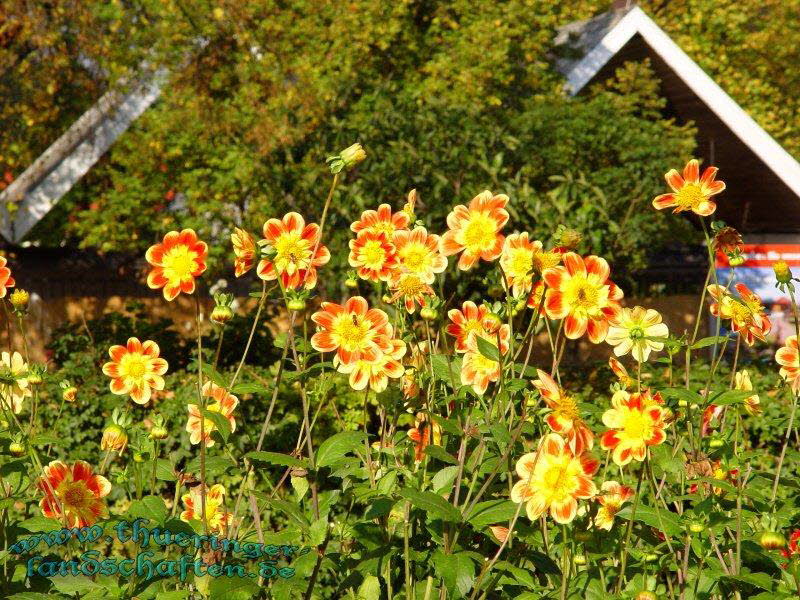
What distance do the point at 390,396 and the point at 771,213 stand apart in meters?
10.7

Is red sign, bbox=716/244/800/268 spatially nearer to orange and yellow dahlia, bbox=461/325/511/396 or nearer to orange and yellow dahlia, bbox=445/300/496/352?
orange and yellow dahlia, bbox=445/300/496/352

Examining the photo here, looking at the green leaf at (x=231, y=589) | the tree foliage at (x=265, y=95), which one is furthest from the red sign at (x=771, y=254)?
the green leaf at (x=231, y=589)

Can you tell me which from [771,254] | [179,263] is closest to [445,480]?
[179,263]

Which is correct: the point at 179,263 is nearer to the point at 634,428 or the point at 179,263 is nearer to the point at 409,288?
the point at 409,288

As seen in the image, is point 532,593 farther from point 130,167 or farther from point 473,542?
point 130,167

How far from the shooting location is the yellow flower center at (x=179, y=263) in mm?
1916

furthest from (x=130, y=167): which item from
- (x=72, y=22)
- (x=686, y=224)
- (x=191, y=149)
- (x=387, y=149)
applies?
(x=686, y=224)

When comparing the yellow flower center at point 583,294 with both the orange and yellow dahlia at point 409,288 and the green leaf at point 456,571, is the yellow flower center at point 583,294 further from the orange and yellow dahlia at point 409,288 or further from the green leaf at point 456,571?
the green leaf at point 456,571

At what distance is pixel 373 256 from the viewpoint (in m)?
2.12

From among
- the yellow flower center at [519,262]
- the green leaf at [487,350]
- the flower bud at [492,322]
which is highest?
the yellow flower center at [519,262]

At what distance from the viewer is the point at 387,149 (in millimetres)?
6945

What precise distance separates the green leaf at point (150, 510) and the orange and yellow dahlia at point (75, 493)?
21 centimetres

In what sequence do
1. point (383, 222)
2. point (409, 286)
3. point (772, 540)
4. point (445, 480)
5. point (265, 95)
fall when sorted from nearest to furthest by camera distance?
point (772, 540) → point (445, 480) → point (409, 286) → point (383, 222) → point (265, 95)

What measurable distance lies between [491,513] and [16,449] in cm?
95
